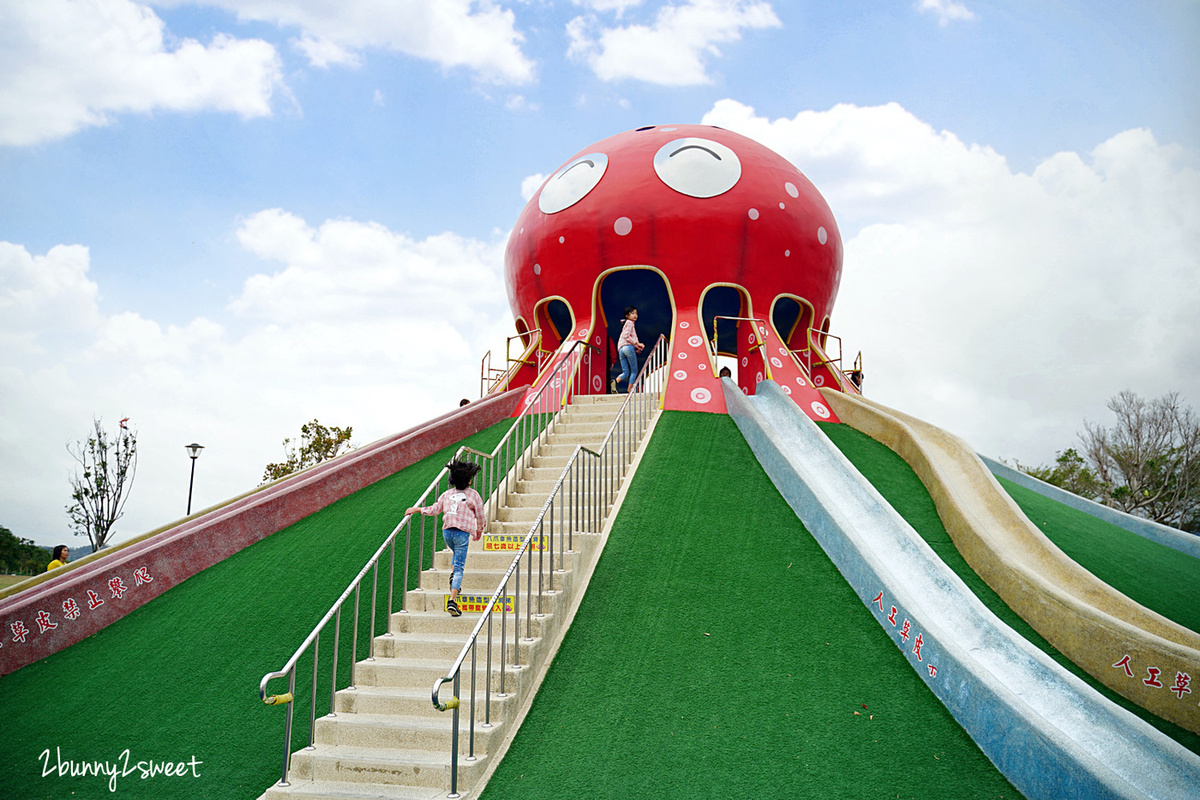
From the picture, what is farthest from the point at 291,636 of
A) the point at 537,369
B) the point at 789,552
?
the point at 537,369

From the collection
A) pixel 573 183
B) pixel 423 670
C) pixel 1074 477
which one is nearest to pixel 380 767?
pixel 423 670

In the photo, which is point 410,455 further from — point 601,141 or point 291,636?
point 601,141

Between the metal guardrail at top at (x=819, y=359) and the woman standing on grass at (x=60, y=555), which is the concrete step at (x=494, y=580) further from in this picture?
the metal guardrail at top at (x=819, y=359)

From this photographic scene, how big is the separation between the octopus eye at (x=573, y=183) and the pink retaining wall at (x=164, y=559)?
555cm

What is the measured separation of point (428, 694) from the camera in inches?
214

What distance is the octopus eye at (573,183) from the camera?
14680 mm

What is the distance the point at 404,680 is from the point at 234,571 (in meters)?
3.67

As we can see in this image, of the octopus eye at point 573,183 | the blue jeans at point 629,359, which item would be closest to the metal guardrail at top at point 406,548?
the blue jeans at point 629,359

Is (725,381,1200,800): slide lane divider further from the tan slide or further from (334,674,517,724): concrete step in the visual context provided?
(334,674,517,724): concrete step

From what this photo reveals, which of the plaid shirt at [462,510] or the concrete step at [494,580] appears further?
the concrete step at [494,580]

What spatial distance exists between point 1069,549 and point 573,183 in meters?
10.4

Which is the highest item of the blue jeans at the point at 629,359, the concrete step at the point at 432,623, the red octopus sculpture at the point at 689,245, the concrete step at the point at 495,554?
the red octopus sculpture at the point at 689,245

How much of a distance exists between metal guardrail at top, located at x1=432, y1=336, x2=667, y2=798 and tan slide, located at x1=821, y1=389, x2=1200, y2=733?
3.76 m

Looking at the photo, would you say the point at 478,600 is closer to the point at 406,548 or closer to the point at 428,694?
the point at 406,548
